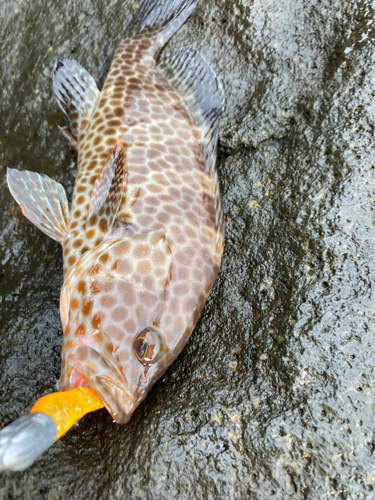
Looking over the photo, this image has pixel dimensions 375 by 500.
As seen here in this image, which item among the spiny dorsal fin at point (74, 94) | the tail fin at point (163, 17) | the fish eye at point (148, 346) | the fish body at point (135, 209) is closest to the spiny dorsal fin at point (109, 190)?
the fish body at point (135, 209)

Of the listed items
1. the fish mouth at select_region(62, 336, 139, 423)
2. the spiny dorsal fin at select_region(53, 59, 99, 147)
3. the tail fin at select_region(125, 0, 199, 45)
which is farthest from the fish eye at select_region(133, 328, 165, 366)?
the tail fin at select_region(125, 0, 199, 45)

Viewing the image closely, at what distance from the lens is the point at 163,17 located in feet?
13.6

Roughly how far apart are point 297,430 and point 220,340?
815 millimetres

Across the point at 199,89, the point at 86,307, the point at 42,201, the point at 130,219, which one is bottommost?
the point at 86,307

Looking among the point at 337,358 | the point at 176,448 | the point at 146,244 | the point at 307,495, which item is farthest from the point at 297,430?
the point at 146,244

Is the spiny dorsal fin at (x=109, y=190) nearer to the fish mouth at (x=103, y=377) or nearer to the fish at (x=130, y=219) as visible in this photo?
the fish at (x=130, y=219)

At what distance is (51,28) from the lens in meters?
4.44

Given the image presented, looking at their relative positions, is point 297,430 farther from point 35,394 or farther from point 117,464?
point 35,394

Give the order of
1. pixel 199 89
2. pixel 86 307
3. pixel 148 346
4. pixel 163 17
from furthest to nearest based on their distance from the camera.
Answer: pixel 163 17 → pixel 199 89 → pixel 86 307 → pixel 148 346

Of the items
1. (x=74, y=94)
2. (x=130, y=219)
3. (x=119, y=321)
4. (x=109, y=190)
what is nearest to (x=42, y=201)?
(x=109, y=190)

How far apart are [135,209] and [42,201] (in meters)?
0.91

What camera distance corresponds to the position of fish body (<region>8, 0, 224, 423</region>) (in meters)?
2.61

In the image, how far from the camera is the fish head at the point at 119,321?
250 cm

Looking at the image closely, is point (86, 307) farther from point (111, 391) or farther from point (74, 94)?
point (74, 94)
